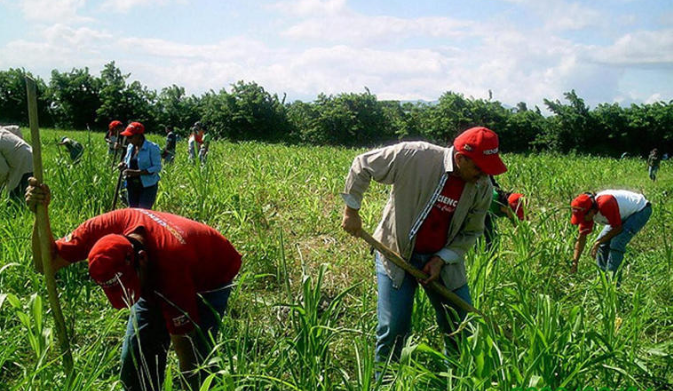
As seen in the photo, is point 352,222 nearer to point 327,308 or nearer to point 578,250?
point 327,308

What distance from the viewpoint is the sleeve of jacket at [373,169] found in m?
2.25

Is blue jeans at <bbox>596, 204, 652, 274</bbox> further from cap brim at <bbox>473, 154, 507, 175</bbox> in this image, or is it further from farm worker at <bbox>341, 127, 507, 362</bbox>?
cap brim at <bbox>473, 154, 507, 175</bbox>

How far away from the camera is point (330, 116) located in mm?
32125

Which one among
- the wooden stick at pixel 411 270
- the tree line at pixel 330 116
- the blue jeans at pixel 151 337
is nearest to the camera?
the blue jeans at pixel 151 337

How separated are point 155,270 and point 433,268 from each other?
124 centimetres

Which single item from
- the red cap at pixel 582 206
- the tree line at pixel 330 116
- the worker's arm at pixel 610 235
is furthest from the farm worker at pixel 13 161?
the tree line at pixel 330 116

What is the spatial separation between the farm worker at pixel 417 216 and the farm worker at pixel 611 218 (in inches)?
72.3

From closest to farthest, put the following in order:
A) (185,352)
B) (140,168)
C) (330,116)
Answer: (185,352) < (140,168) < (330,116)

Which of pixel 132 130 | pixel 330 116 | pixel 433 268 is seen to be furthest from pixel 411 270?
pixel 330 116

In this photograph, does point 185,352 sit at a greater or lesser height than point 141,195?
lesser

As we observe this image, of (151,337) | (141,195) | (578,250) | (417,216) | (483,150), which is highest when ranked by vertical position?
(483,150)

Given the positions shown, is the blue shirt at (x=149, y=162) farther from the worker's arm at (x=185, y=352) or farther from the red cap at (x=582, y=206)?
the red cap at (x=582, y=206)

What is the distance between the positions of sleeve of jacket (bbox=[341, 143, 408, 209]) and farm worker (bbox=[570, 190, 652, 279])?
215 centimetres

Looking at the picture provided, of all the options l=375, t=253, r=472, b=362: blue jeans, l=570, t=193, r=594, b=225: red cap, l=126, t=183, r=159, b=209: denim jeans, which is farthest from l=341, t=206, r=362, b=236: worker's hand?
l=126, t=183, r=159, b=209: denim jeans
